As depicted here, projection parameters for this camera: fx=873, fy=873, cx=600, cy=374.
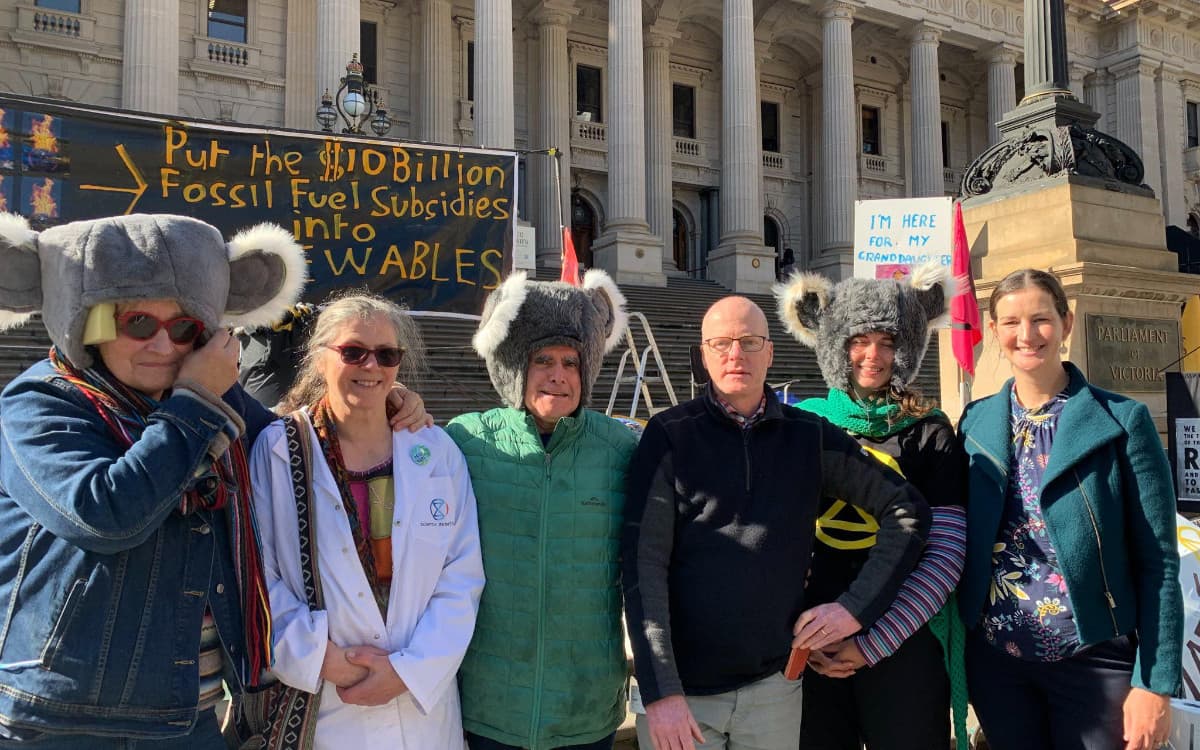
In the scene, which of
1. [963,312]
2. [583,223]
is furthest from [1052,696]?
[583,223]

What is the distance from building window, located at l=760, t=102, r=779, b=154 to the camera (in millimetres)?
29969

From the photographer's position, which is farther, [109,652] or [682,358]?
[682,358]

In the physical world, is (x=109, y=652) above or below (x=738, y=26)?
below

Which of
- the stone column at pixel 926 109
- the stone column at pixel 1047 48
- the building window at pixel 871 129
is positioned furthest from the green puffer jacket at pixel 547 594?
the building window at pixel 871 129

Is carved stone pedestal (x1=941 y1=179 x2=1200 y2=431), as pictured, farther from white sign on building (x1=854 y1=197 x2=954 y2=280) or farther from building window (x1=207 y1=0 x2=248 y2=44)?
building window (x1=207 y1=0 x2=248 y2=44)

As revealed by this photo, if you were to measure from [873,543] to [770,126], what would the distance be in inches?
1150

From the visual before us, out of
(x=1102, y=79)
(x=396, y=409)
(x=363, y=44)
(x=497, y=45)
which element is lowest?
(x=396, y=409)

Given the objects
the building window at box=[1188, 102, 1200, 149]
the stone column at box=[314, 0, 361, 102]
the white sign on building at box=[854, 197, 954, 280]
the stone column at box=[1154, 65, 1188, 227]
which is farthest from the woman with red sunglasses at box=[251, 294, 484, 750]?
the building window at box=[1188, 102, 1200, 149]

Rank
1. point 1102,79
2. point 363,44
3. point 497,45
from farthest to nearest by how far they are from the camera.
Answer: point 1102,79 < point 363,44 < point 497,45

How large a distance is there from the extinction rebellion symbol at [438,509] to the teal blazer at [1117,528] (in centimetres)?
162

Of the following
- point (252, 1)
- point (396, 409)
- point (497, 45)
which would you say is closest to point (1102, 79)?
point (497, 45)

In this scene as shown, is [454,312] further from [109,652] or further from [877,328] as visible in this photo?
[109,652]

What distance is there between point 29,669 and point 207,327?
84cm

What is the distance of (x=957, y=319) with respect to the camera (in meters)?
6.09
